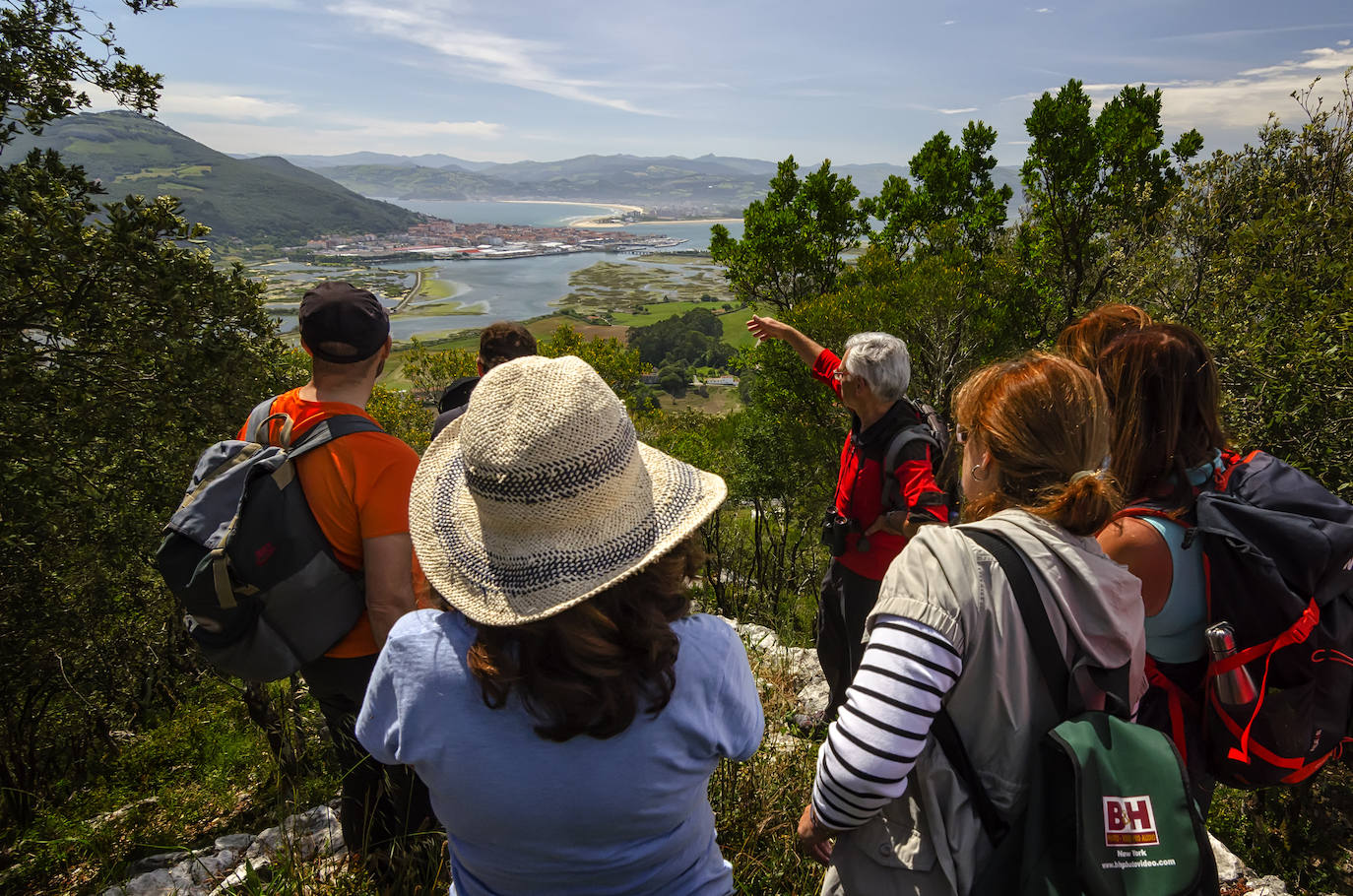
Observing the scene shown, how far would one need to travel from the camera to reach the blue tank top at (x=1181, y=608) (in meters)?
1.66

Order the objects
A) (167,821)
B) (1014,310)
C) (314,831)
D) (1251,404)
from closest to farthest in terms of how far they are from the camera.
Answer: (314,831) → (167,821) → (1251,404) → (1014,310)

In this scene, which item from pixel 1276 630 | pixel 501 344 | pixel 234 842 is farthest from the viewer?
pixel 501 344

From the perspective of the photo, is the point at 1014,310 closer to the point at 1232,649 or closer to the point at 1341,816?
the point at 1341,816

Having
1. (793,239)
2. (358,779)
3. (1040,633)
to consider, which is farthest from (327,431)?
(793,239)

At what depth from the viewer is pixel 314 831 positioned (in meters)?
2.66

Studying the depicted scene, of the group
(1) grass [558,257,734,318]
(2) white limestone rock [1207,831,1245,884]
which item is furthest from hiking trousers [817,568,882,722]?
(1) grass [558,257,734,318]

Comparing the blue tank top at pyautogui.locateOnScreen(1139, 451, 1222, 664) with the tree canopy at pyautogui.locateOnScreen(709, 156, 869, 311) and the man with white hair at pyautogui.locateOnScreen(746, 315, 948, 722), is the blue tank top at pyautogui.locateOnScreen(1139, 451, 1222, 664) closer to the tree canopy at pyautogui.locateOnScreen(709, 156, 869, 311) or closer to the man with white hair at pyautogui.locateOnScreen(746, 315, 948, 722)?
the man with white hair at pyautogui.locateOnScreen(746, 315, 948, 722)

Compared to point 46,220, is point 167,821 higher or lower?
lower

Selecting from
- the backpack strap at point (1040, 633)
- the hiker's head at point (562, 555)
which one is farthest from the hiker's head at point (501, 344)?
the backpack strap at point (1040, 633)

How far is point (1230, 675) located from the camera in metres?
1.60

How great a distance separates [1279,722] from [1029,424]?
42.4 inches

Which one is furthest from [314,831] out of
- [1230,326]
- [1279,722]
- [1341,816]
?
[1230,326]

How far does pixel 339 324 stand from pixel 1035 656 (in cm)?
210

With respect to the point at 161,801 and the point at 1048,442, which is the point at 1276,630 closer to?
the point at 1048,442
